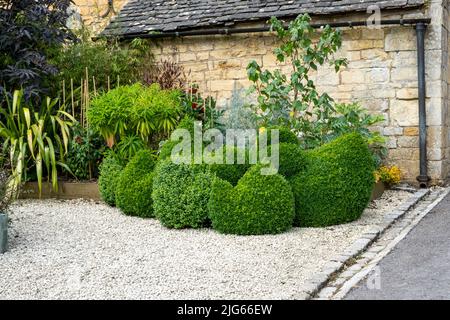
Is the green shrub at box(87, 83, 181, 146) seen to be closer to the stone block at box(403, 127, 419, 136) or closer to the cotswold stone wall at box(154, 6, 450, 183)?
the cotswold stone wall at box(154, 6, 450, 183)

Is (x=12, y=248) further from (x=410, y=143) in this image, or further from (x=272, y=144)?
(x=410, y=143)

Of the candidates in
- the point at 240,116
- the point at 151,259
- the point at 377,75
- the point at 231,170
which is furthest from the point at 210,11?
the point at 151,259

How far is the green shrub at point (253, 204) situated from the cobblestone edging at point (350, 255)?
88 cm

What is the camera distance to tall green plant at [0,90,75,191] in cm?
923

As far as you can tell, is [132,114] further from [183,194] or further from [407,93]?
[407,93]

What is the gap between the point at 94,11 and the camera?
1406 centimetres

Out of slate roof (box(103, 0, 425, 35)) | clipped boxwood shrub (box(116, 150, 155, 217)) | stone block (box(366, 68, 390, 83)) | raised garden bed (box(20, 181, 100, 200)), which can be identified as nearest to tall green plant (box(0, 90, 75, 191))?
raised garden bed (box(20, 181, 100, 200))

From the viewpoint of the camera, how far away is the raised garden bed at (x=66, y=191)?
380 inches

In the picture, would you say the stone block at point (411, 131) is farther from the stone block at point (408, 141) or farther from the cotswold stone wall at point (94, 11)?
the cotswold stone wall at point (94, 11)

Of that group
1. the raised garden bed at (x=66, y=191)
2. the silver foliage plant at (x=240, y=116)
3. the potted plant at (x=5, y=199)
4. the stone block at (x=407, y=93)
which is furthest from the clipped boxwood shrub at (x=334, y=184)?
the raised garden bed at (x=66, y=191)

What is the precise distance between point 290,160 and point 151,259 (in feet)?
7.00

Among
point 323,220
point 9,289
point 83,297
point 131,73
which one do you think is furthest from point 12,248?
point 131,73
